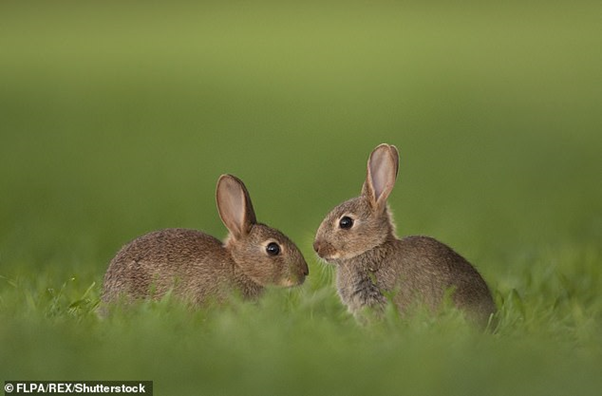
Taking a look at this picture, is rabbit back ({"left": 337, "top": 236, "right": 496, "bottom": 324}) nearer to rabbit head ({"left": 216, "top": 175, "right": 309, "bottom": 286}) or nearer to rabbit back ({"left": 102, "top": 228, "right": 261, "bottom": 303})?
rabbit head ({"left": 216, "top": 175, "right": 309, "bottom": 286})

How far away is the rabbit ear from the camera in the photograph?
8.32 m

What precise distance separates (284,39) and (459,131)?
48.4 feet

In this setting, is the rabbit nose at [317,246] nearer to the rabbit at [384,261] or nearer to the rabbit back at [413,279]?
the rabbit at [384,261]

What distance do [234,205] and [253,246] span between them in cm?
30

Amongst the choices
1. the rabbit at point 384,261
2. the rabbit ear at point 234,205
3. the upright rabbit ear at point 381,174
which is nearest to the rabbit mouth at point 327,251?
the rabbit at point 384,261

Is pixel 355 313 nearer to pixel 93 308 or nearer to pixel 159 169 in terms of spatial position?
pixel 93 308

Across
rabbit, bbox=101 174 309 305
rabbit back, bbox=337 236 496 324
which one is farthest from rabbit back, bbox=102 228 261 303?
rabbit back, bbox=337 236 496 324

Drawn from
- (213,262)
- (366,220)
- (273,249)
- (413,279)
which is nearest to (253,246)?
(273,249)

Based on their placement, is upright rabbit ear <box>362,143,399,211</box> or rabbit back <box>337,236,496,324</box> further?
upright rabbit ear <box>362,143,399,211</box>

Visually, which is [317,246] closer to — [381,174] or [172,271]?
[381,174]

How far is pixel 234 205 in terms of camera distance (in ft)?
27.5

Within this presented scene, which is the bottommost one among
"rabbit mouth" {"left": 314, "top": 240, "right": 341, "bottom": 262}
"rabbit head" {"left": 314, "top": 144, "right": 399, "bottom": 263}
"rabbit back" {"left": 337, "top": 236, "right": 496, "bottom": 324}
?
"rabbit back" {"left": 337, "top": 236, "right": 496, "bottom": 324}

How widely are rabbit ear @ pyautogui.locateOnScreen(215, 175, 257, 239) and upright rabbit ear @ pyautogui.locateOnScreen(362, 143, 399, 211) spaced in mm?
793

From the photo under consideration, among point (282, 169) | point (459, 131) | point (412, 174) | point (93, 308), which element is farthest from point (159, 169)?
point (93, 308)
